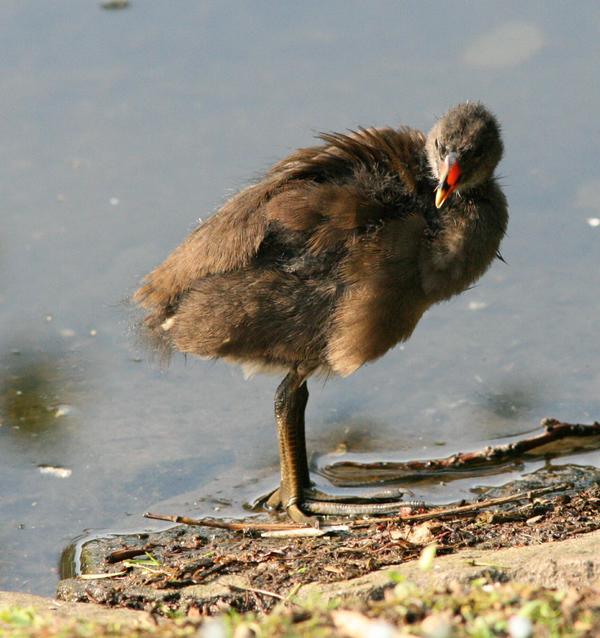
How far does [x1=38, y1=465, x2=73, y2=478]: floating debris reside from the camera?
20.0 ft

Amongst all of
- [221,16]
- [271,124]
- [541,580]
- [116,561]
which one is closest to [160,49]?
[221,16]

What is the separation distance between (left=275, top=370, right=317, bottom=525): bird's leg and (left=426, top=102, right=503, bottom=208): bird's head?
48.2 inches

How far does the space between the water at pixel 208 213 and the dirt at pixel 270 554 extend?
1.63ft

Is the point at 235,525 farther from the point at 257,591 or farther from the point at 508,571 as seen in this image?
the point at 508,571

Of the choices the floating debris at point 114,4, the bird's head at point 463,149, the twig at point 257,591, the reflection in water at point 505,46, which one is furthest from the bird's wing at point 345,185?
the floating debris at point 114,4

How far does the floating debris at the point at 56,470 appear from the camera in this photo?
20.0 ft

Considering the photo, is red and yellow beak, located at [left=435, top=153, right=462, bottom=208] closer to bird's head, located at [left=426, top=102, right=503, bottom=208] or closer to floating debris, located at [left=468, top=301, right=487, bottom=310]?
bird's head, located at [left=426, top=102, right=503, bottom=208]

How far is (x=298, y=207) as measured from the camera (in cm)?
500

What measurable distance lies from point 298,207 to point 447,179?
64 cm

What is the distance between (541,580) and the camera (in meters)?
3.88

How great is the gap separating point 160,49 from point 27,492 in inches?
185

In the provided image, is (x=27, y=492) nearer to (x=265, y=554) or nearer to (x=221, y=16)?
(x=265, y=554)

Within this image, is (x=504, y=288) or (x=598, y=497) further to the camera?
(x=504, y=288)

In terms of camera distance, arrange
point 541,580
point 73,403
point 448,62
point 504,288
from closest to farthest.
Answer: point 541,580 < point 73,403 < point 504,288 < point 448,62
